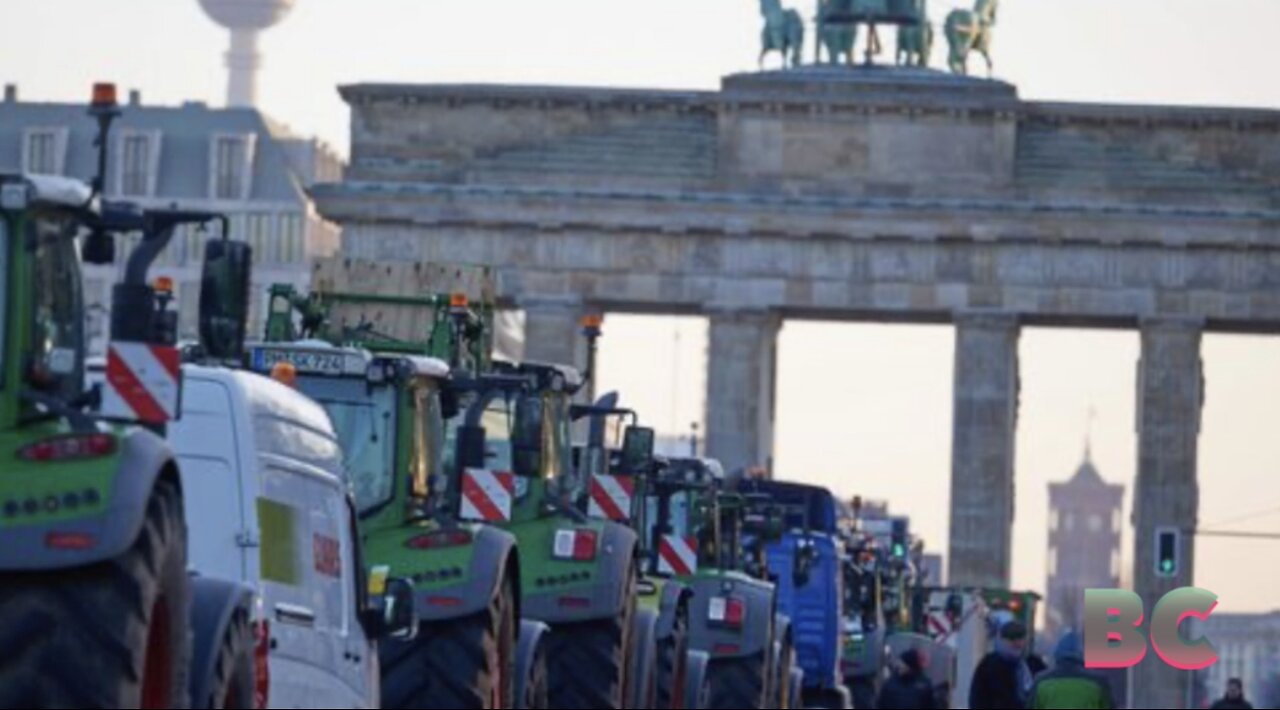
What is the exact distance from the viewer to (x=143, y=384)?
707 inches

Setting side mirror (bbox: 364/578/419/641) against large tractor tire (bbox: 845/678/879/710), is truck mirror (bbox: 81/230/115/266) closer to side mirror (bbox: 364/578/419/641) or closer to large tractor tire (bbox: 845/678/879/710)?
side mirror (bbox: 364/578/419/641)

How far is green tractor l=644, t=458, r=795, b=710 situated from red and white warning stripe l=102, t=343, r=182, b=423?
2119 cm

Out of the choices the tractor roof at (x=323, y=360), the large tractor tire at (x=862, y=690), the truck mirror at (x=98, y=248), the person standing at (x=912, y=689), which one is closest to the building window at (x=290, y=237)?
the large tractor tire at (x=862, y=690)

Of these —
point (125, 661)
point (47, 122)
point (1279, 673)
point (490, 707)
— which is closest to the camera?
point (125, 661)

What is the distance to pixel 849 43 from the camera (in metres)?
116

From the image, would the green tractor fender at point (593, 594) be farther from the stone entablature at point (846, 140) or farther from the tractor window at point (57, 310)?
the stone entablature at point (846, 140)

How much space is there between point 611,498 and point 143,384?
1772 centimetres

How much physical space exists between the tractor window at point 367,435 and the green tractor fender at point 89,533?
342 inches

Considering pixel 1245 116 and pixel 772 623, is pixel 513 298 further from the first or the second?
pixel 772 623

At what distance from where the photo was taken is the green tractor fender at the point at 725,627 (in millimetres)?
40406

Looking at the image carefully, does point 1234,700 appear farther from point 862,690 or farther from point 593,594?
point 862,690

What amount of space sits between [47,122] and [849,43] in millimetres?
52443

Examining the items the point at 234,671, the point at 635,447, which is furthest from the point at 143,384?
the point at 635,447

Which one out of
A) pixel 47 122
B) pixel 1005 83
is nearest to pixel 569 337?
pixel 1005 83
